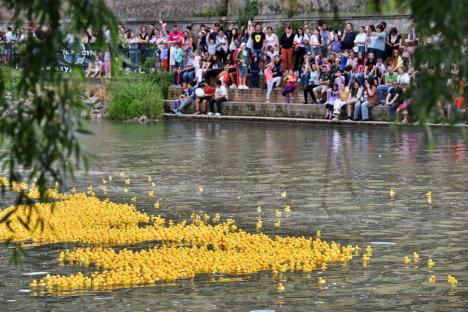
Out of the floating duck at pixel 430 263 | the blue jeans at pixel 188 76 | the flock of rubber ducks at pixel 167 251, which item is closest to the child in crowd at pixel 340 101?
the blue jeans at pixel 188 76

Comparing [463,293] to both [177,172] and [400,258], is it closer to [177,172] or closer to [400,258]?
[400,258]

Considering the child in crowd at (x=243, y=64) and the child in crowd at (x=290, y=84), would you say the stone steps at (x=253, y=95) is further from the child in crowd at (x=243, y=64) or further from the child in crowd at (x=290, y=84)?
the child in crowd at (x=290, y=84)

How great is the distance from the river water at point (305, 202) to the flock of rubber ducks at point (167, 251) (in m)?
0.31

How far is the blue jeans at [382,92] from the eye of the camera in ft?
124

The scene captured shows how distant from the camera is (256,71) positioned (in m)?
43.1

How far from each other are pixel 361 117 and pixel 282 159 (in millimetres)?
10950

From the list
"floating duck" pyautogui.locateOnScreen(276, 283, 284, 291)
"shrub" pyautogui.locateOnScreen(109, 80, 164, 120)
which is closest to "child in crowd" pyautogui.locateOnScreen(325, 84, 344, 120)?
"shrub" pyautogui.locateOnScreen(109, 80, 164, 120)

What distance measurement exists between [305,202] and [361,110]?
60.8ft

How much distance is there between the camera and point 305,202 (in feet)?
68.2

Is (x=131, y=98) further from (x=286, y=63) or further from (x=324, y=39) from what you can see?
(x=324, y=39)

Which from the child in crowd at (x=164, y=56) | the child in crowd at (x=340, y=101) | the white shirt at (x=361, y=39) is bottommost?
the child in crowd at (x=340, y=101)

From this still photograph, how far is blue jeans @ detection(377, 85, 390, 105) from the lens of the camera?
37938 mm

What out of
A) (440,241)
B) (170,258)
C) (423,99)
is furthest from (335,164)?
(423,99)

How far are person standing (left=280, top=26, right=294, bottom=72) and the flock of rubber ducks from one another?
71.3 feet
